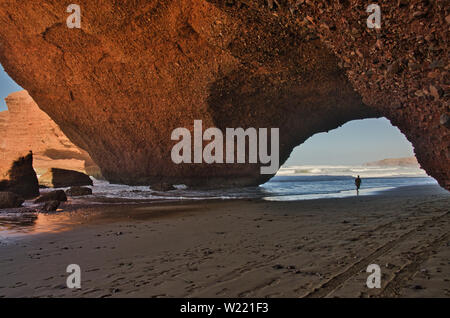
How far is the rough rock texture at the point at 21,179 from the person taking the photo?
9.41 meters

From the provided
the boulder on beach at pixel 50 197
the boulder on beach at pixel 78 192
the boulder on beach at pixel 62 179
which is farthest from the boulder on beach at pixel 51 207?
the boulder on beach at pixel 62 179

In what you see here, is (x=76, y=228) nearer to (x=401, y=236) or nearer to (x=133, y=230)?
(x=133, y=230)

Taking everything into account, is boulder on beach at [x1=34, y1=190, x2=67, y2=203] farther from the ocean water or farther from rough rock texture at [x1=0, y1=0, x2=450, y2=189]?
rough rock texture at [x1=0, y1=0, x2=450, y2=189]

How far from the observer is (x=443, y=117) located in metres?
4.06

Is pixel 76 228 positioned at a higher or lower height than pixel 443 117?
lower

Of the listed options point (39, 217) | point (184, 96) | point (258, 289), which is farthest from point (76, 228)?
point (184, 96)

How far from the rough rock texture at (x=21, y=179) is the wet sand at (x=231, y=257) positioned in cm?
525

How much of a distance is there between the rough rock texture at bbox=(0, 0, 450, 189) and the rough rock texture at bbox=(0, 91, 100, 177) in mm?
20812

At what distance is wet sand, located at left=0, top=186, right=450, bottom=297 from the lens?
2.22 metres

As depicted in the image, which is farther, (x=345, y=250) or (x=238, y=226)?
(x=238, y=226)

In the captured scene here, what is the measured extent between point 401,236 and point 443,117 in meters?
1.78

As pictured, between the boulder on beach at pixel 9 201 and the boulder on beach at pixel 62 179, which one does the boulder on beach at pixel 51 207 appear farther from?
the boulder on beach at pixel 62 179

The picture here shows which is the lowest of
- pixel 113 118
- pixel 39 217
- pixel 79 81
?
pixel 39 217

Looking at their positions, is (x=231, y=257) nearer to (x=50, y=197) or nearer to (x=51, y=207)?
(x=51, y=207)
